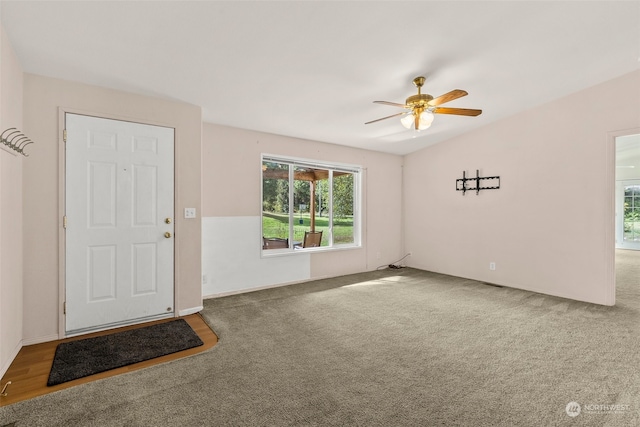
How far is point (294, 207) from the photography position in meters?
4.89

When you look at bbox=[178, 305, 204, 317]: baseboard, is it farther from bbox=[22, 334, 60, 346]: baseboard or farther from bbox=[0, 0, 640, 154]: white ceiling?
bbox=[0, 0, 640, 154]: white ceiling

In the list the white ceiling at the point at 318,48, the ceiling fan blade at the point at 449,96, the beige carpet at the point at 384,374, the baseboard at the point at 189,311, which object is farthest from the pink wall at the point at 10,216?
the ceiling fan blade at the point at 449,96

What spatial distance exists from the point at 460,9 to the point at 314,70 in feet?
4.27

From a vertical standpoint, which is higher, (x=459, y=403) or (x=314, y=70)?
(x=314, y=70)

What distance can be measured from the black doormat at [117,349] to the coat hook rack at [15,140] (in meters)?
1.67

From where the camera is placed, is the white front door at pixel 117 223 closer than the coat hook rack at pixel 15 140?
No

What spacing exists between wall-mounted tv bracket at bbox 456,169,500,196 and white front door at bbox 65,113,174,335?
182 inches

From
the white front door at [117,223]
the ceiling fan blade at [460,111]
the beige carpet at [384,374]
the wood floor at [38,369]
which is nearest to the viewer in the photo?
the beige carpet at [384,374]

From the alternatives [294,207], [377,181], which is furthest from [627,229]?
[294,207]

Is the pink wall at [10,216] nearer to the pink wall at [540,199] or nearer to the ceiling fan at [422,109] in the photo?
the ceiling fan at [422,109]

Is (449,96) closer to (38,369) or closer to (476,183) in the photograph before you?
(476,183)

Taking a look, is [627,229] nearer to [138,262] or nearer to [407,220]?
[407,220]

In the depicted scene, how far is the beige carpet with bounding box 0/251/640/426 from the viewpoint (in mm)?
1736

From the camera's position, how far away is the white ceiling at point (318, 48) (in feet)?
6.86
